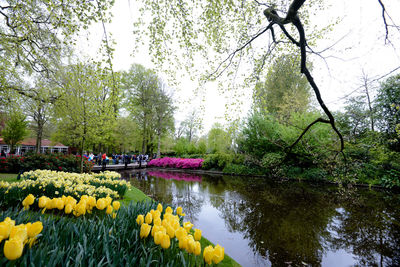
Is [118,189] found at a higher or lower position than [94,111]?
lower

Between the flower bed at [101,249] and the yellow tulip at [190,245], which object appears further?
the yellow tulip at [190,245]

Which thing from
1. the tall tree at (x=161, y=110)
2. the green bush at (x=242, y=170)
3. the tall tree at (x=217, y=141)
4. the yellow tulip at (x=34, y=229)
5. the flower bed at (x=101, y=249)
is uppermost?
the tall tree at (x=161, y=110)

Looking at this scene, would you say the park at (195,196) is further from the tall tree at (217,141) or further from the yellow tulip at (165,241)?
the tall tree at (217,141)

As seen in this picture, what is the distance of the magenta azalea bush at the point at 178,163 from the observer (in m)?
20.1

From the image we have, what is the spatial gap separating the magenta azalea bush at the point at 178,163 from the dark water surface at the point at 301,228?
11786 millimetres

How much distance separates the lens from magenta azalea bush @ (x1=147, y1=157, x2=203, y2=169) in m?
20.1

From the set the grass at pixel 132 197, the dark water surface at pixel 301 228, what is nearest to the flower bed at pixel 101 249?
the dark water surface at pixel 301 228

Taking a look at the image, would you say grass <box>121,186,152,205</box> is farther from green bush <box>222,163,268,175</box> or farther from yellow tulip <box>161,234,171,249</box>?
green bush <box>222,163,268,175</box>

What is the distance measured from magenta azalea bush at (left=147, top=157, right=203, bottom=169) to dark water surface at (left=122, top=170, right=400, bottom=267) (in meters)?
11.8

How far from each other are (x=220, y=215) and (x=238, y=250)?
214 centimetres

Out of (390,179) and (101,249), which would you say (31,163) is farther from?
(390,179)

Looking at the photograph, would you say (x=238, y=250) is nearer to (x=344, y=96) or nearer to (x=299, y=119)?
(x=344, y=96)

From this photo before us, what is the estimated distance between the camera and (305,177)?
13172 millimetres

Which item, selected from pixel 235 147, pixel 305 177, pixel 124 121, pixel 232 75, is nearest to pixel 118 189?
pixel 232 75
